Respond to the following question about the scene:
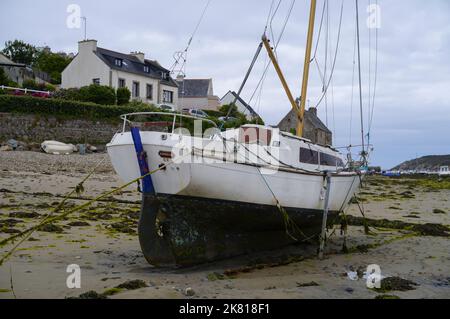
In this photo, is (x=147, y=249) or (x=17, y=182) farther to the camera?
(x=17, y=182)

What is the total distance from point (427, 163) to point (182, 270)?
90.0 metres

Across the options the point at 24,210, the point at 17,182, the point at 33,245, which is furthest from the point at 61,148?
the point at 33,245

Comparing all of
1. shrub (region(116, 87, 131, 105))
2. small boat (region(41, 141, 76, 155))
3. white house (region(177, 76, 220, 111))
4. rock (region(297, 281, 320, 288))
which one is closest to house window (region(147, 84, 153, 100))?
shrub (region(116, 87, 131, 105))

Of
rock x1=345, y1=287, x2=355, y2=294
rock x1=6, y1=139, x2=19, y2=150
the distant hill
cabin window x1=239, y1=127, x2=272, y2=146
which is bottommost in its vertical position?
rock x1=345, y1=287, x2=355, y2=294

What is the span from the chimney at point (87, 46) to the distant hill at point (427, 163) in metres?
64.3

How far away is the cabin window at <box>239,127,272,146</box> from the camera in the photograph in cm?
930

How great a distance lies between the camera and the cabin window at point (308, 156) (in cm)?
1038

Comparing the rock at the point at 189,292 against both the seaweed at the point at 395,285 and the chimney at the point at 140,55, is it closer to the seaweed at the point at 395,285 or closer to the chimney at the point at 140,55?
the seaweed at the point at 395,285

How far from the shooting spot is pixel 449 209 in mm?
19219

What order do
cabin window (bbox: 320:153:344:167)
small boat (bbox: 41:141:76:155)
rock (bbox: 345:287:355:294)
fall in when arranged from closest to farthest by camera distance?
1. rock (bbox: 345:287:355:294)
2. cabin window (bbox: 320:153:344:167)
3. small boat (bbox: 41:141:76:155)

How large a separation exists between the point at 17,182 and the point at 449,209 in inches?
671

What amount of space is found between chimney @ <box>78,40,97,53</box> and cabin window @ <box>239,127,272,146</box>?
115ft

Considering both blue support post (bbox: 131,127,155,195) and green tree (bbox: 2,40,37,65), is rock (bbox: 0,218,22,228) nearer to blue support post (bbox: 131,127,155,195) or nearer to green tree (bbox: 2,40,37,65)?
blue support post (bbox: 131,127,155,195)
